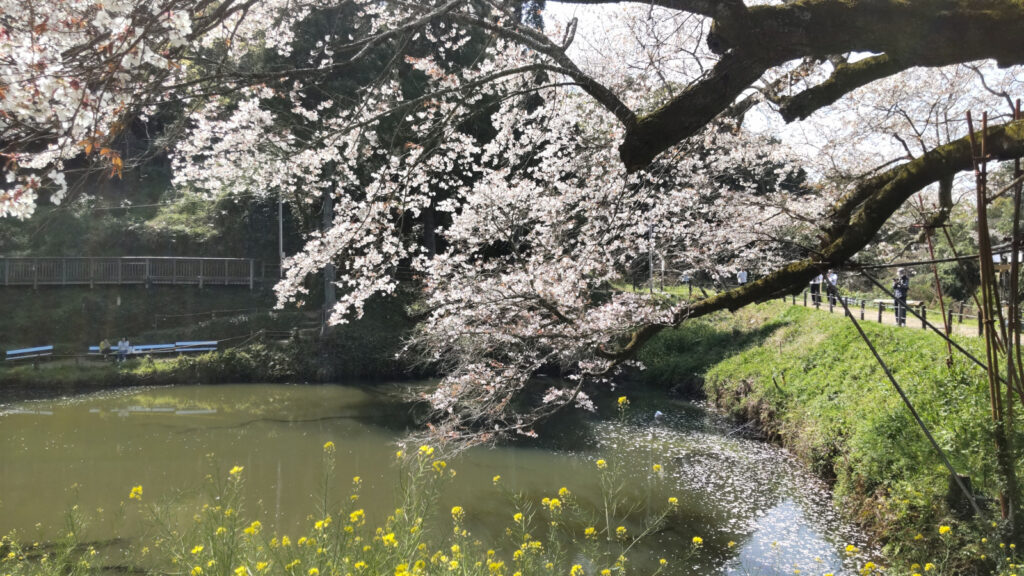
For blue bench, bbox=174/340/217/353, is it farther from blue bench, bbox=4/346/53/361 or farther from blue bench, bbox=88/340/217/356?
blue bench, bbox=4/346/53/361

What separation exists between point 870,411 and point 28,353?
734 inches

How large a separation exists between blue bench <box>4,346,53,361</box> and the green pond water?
8.82 feet

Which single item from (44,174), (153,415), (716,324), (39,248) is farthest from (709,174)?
(39,248)

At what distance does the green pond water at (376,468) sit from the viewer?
650cm

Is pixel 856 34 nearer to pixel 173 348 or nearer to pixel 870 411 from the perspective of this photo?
pixel 870 411

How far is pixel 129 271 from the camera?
18.6 metres

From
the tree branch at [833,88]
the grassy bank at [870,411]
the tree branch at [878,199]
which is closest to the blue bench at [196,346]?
the grassy bank at [870,411]

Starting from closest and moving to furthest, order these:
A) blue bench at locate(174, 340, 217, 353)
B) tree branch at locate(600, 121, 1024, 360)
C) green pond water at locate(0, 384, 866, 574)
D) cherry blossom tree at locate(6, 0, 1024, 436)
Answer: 1. cherry blossom tree at locate(6, 0, 1024, 436)
2. tree branch at locate(600, 121, 1024, 360)
3. green pond water at locate(0, 384, 866, 574)
4. blue bench at locate(174, 340, 217, 353)

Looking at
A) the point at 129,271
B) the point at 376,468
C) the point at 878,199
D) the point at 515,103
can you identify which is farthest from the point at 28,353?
the point at 878,199

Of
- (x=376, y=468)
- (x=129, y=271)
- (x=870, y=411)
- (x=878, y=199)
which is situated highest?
(x=878, y=199)

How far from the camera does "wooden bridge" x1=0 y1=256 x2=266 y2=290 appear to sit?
17594 mm

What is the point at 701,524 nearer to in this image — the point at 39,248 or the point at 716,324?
the point at 716,324

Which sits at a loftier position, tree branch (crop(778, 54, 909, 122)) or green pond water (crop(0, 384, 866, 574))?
tree branch (crop(778, 54, 909, 122))

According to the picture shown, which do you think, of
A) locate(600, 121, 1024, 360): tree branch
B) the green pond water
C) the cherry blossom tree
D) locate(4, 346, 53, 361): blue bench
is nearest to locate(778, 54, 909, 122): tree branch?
the cherry blossom tree
